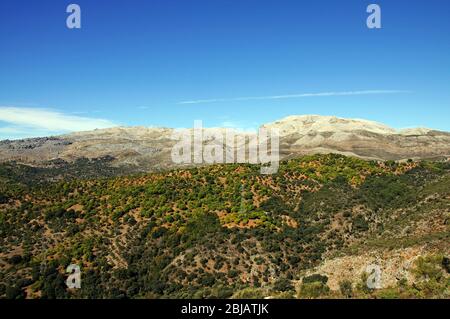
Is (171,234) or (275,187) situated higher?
(275,187)

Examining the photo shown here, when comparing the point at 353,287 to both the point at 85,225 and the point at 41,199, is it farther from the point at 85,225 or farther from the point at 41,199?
the point at 41,199

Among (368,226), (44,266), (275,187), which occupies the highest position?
(275,187)

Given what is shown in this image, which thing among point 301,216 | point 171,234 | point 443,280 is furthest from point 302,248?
point 443,280
